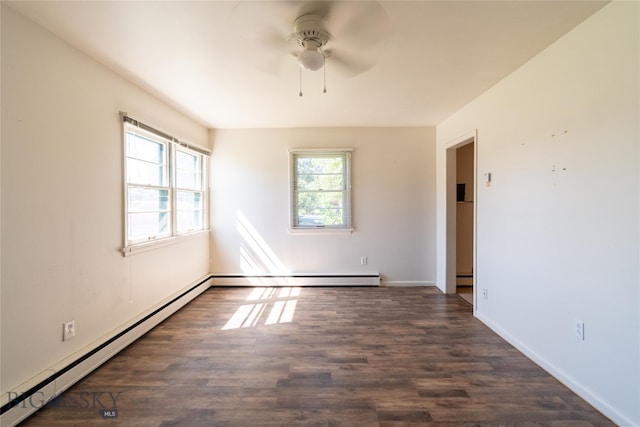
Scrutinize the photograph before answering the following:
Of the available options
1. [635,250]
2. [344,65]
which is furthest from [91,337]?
[635,250]

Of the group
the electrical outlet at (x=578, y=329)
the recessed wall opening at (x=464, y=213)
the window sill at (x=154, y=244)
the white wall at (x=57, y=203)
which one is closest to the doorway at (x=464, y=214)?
the recessed wall opening at (x=464, y=213)

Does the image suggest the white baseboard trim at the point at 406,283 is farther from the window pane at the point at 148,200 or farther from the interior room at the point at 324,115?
the window pane at the point at 148,200

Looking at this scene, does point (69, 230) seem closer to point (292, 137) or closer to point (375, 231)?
point (292, 137)

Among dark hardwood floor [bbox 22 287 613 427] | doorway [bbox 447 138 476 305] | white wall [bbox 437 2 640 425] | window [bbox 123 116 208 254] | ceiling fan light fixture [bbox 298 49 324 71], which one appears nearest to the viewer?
white wall [bbox 437 2 640 425]

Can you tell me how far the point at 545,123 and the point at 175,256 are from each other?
154 inches

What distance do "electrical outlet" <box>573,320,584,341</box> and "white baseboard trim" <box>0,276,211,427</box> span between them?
3.52 metres

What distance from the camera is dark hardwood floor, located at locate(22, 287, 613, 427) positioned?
5.14 feet

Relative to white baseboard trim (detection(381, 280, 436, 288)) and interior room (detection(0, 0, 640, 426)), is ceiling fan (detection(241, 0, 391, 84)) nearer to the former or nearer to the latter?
interior room (detection(0, 0, 640, 426))

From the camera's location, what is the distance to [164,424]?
151 centimetres

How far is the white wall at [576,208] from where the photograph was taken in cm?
146

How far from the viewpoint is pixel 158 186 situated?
2.88 metres

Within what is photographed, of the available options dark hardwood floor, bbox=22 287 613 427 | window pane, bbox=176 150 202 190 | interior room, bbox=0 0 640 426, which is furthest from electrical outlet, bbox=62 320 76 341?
window pane, bbox=176 150 202 190

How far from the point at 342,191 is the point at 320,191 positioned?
0.35 m

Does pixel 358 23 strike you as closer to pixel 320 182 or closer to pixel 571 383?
pixel 320 182
